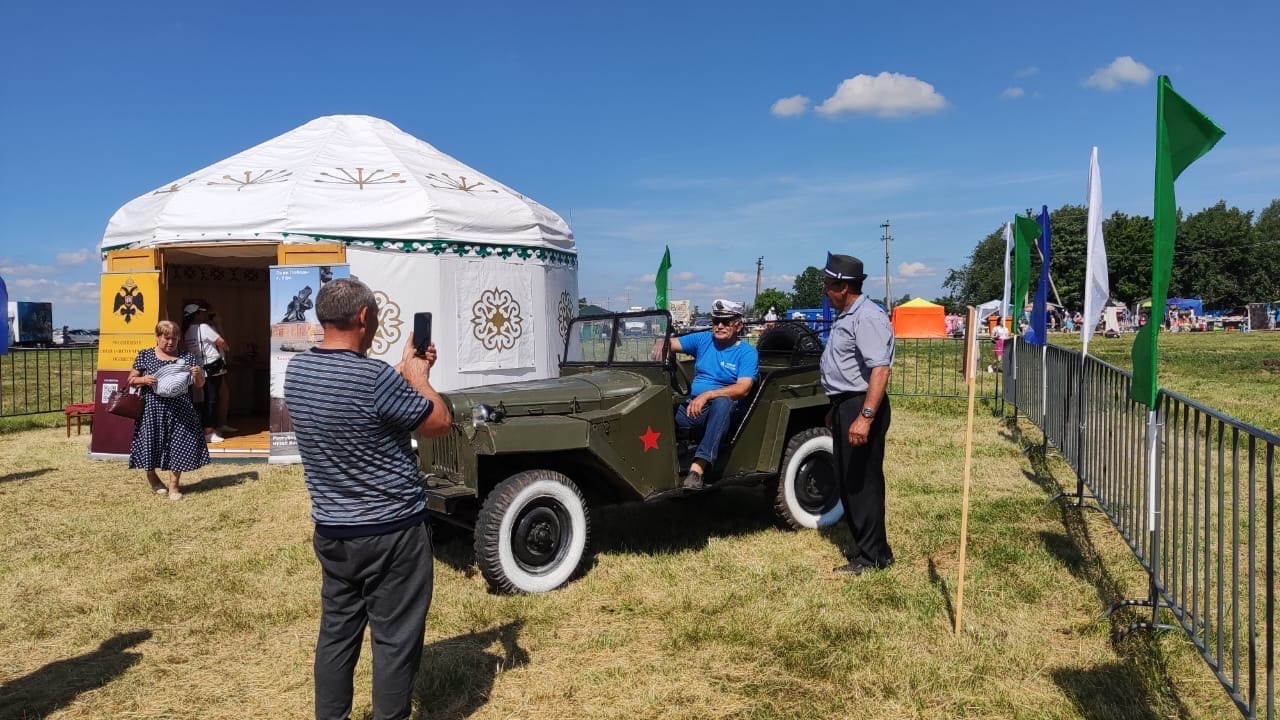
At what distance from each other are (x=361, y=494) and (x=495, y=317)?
7755 mm

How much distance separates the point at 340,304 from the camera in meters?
2.70

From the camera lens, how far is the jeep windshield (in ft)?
19.1

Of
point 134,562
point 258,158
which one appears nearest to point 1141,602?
point 134,562

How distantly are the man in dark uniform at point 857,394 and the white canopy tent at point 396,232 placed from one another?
605cm

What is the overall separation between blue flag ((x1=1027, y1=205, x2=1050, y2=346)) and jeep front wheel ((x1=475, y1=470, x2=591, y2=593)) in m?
Answer: 6.25

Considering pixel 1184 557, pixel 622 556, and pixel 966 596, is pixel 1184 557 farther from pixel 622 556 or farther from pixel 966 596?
pixel 622 556

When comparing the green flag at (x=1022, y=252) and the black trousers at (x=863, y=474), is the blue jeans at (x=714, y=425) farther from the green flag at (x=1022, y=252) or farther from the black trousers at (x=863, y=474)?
the green flag at (x=1022, y=252)

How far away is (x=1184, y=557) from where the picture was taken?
3.66 m

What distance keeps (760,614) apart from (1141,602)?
195cm

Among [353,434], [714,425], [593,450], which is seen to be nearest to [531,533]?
[593,450]

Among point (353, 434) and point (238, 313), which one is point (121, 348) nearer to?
point (238, 313)

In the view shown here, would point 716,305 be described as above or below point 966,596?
above

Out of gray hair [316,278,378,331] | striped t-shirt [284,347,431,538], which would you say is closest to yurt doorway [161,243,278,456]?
striped t-shirt [284,347,431,538]

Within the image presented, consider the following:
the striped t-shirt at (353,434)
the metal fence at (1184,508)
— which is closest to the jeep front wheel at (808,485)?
the metal fence at (1184,508)
